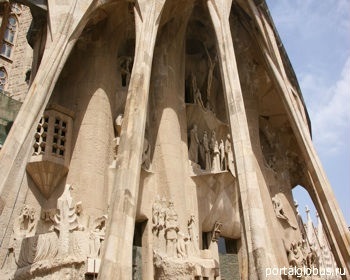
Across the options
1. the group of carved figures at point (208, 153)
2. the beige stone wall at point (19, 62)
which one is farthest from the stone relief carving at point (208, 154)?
the beige stone wall at point (19, 62)

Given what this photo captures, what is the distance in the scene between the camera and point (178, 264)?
6.77m

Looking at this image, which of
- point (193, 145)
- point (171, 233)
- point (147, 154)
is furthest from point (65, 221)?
point (193, 145)

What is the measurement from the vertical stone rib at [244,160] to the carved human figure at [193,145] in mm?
2005


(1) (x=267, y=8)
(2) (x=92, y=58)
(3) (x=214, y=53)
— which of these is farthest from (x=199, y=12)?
(2) (x=92, y=58)

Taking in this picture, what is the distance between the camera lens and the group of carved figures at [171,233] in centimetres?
707

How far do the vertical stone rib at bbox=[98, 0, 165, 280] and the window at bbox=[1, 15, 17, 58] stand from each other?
9810 mm

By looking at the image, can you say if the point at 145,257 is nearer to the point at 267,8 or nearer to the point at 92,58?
the point at 92,58

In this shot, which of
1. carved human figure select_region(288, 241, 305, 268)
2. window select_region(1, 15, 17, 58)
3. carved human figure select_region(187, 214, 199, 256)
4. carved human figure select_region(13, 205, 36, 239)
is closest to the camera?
carved human figure select_region(13, 205, 36, 239)

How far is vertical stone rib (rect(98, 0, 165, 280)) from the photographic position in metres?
4.87

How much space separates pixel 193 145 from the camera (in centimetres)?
898

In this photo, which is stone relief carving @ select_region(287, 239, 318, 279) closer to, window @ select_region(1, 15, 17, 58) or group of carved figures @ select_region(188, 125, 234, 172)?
group of carved figures @ select_region(188, 125, 234, 172)

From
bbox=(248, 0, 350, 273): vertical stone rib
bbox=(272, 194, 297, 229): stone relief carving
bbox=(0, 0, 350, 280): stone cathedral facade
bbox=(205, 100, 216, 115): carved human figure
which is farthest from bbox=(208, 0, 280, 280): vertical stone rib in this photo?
bbox=(272, 194, 297, 229): stone relief carving

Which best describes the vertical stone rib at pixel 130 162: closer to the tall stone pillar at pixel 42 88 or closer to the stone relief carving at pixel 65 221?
the tall stone pillar at pixel 42 88

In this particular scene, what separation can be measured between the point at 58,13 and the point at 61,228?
400cm
